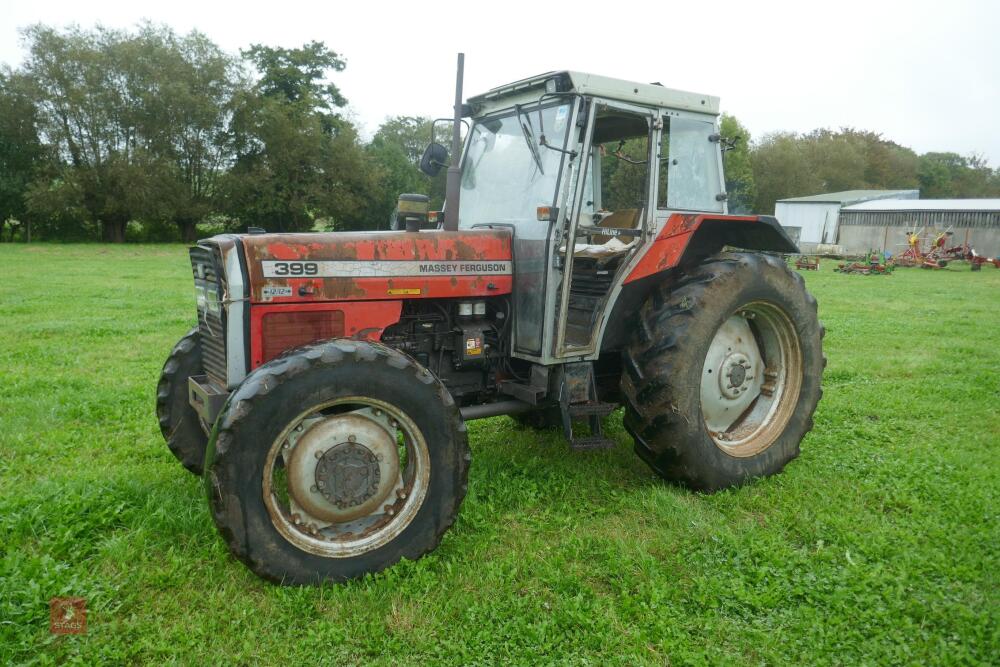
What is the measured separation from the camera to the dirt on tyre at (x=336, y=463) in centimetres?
298

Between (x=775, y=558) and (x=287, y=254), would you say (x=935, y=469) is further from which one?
(x=287, y=254)

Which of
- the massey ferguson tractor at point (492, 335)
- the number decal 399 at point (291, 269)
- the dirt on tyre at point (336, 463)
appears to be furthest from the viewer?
the number decal 399 at point (291, 269)

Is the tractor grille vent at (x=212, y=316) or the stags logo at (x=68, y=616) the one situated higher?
the tractor grille vent at (x=212, y=316)

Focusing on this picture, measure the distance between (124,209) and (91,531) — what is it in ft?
103

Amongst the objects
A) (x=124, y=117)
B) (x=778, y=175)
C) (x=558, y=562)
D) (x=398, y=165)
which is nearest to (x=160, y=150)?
(x=124, y=117)

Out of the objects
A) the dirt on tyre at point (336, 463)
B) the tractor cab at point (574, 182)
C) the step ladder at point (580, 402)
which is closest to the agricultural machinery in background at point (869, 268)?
the tractor cab at point (574, 182)

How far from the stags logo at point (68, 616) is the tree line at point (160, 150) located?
2577 centimetres

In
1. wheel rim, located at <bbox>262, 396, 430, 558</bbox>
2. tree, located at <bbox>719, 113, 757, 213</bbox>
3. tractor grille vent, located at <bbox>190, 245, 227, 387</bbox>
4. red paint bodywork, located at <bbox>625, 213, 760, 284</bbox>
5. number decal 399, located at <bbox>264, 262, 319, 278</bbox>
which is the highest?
tree, located at <bbox>719, 113, 757, 213</bbox>

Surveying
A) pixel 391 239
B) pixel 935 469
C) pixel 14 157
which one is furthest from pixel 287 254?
pixel 14 157

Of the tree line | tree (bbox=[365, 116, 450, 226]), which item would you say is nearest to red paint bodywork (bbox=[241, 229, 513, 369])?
tree (bbox=[365, 116, 450, 226])

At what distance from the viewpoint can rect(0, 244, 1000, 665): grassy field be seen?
280cm

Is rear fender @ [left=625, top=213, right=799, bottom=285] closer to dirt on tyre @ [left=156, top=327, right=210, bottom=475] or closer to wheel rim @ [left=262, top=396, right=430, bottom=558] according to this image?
wheel rim @ [left=262, top=396, right=430, bottom=558]

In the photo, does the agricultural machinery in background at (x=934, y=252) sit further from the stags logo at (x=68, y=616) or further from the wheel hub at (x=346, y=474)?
the stags logo at (x=68, y=616)

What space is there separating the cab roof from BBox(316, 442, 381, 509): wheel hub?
230cm
